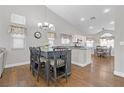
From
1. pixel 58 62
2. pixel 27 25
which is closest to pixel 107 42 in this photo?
pixel 27 25

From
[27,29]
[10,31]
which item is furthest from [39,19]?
[10,31]

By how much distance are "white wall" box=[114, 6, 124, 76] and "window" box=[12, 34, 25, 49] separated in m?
4.13

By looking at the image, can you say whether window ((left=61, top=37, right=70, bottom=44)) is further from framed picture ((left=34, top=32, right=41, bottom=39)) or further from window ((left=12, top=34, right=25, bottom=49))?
window ((left=12, top=34, right=25, bottom=49))

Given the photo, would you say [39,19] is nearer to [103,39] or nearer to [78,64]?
[78,64]

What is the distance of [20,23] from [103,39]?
8.41m

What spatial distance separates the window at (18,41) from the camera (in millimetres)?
4471

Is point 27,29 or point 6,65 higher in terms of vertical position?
point 27,29

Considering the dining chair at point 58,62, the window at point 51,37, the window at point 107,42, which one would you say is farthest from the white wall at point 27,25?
the window at point 107,42

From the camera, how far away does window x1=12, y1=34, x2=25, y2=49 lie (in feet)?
14.7

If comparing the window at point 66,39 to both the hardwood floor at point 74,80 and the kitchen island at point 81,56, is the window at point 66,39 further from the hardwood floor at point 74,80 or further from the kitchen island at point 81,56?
the hardwood floor at point 74,80


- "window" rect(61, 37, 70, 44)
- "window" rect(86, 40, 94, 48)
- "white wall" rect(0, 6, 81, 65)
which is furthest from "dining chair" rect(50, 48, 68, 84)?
"window" rect(86, 40, 94, 48)

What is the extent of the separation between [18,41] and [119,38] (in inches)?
168

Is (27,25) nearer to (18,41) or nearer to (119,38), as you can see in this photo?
(18,41)
